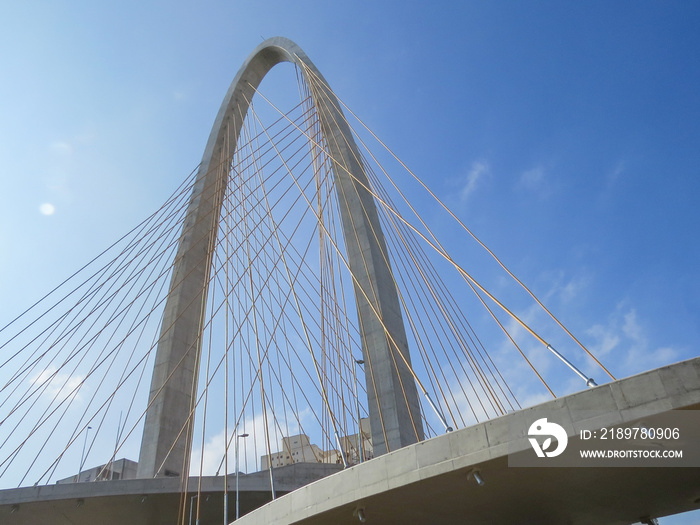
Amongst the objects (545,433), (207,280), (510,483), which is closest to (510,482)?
(510,483)

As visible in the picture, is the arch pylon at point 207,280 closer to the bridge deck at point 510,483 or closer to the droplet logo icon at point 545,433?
the bridge deck at point 510,483

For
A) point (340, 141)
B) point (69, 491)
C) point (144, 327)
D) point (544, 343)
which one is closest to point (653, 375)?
point (544, 343)

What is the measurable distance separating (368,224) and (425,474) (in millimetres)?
10608

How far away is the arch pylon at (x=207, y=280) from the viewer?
14.4 m

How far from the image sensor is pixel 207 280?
706 inches

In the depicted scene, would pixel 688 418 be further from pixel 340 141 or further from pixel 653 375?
pixel 340 141

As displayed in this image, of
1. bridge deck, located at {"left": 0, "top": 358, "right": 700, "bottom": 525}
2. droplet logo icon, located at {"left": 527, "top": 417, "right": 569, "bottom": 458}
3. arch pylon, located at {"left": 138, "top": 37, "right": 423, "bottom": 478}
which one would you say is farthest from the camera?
arch pylon, located at {"left": 138, "top": 37, "right": 423, "bottom": 478}

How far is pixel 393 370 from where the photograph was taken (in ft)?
47.6

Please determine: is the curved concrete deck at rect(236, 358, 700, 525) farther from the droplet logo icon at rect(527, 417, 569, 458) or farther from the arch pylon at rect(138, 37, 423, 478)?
the arch pylon at rect(138, 37, 423, 478)

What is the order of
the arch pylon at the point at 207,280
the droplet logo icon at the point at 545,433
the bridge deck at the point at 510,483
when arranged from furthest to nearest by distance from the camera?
1. the arch pylon at the point at 207,280
2. the droplet logo icon at the point at 545,433
3. the bridge deck at the point at 510,483

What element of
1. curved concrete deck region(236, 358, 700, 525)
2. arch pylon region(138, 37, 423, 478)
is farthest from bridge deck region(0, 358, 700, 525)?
arch pylon region(138, 37, 423, 478)

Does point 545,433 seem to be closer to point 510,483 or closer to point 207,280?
point 510,483

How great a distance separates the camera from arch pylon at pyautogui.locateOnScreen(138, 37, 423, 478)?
14414 millimetres

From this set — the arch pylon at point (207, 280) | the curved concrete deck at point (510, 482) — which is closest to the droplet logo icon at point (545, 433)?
the curved concrete deck at point (510, 482)
